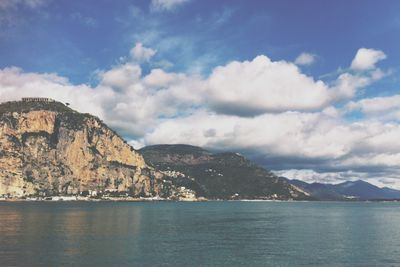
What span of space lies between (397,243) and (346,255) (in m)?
24.5

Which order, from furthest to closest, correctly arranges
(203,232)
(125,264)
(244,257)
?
1. (203,232)
2. (244,257)
3. (125,264)

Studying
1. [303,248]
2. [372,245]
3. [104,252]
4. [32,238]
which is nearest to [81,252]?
[104,252]

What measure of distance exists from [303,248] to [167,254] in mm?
27447

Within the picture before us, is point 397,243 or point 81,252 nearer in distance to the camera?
point 81,252

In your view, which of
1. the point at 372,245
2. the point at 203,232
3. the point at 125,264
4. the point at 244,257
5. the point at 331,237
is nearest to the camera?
the point at 125,264

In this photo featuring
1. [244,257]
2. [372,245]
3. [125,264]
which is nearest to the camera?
[125,264]

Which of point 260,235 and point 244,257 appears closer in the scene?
point 244,257

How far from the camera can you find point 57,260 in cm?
6750

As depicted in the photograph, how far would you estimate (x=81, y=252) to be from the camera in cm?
7488

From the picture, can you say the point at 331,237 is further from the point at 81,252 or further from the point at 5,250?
the point at 5,250

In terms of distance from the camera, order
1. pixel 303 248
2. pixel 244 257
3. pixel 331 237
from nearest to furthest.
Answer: pixel 244 257 < pixel 303 248 < pixel 331 237

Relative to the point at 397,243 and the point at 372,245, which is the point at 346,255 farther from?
the point at 397,243

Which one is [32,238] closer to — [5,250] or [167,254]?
[5,250]

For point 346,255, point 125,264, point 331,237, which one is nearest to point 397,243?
point 331,237
